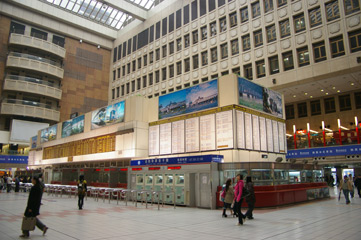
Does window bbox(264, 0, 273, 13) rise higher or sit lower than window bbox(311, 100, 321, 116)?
higher

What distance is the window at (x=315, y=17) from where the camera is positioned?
2642cm

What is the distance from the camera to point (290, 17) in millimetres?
27953

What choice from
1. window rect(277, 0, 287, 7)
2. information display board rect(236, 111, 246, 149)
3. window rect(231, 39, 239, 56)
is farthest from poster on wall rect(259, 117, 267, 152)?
window rect(277, 0, 287, 7)

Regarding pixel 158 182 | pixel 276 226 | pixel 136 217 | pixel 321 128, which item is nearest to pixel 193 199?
pixel 158 182

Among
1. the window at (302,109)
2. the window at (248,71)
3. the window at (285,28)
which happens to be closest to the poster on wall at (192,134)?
the window at (248,71)

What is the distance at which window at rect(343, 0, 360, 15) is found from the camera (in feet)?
80.3

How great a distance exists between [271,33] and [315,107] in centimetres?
1224

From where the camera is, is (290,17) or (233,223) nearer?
(233,223)

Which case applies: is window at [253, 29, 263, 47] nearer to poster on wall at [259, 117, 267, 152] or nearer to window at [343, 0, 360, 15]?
window at [343, 0, 360, 15]

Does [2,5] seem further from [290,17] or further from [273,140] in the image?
[273,140]

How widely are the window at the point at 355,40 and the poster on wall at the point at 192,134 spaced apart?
16365 mm

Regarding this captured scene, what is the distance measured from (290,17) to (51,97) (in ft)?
118

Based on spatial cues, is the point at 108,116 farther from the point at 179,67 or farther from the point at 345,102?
the point at 345,102

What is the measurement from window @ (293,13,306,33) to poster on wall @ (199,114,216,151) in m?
16.5
